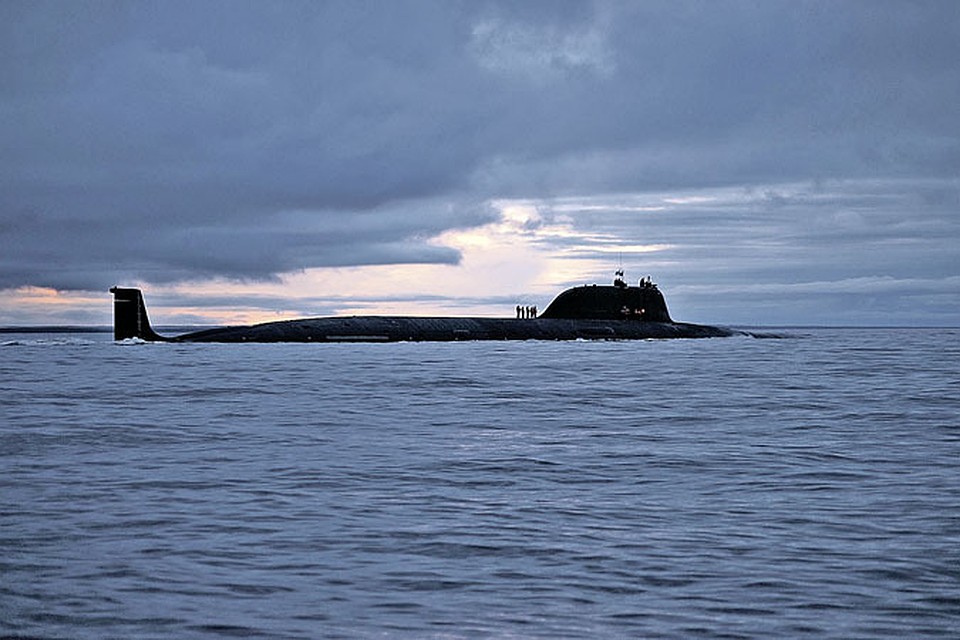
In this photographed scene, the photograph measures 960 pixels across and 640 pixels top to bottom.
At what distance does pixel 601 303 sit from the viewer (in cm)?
8056

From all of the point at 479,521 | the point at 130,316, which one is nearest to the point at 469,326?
the point at 130,316

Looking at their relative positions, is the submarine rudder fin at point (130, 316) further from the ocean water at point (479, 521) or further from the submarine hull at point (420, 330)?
the ocean water at point (479, 521)

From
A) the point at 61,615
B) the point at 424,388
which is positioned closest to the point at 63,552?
A: the point at 61,615

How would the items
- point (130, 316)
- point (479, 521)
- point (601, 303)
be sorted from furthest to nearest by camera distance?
point (601, 303) < point (130, 316) < point (479, 521)

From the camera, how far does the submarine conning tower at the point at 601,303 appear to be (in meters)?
80.4

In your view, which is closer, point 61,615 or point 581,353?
point 61,615

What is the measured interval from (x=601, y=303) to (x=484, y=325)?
10.3 m

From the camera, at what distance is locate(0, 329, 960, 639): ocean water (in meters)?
8.84

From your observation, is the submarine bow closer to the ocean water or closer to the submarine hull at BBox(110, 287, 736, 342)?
the submarine hull at BBox(110, 287, 736, 342)

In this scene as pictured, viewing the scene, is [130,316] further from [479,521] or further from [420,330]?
[479,521]

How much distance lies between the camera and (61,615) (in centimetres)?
875

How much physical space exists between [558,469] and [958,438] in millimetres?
9627

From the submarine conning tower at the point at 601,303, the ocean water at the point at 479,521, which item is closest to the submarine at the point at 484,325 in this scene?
the submarine conning tower at the point at 601,303

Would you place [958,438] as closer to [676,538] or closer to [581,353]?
[676,538]
